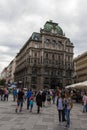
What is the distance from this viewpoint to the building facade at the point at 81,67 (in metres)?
77.5

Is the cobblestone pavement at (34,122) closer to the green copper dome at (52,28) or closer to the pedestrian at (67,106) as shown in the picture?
the pedestrian at (67,106)

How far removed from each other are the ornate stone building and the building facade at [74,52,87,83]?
2920 millimetres

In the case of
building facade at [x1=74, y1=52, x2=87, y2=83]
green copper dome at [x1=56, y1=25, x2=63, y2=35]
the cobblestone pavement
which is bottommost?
the cobblestone pavement

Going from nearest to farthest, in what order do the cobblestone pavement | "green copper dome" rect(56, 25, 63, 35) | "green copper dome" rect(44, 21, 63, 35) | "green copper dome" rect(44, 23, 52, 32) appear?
the cobblestone pavement → "green copper dome" rect(44, 23, 52, 32) → "green copper dome" rect(44, 21, 63, 35) → "green copper dome" rect(56, 25, 63, 35)

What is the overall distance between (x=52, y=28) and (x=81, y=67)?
18352mm

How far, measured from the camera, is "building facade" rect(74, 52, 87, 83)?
77500mm

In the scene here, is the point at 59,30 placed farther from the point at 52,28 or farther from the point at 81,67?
the point at 81,67

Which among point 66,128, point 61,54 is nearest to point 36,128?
point 66,128

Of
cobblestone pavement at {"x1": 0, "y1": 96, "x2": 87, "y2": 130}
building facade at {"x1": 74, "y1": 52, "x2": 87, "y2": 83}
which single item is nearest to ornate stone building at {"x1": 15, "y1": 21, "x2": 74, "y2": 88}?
building facade at {"x1": 74, "y1": 52, "x2": 87, "y2": 83}

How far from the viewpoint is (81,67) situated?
269 feet

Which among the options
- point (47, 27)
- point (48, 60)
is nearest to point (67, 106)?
point (48, 60)

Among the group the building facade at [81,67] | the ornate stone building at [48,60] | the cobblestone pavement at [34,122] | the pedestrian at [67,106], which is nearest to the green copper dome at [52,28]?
the ornate stone building at [48,60]

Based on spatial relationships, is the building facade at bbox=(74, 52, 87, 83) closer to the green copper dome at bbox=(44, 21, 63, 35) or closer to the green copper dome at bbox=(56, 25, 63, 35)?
the green copper dome at bbox=(56, 25, 63, 35)

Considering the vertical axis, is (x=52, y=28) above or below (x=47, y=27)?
below
